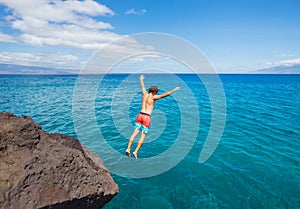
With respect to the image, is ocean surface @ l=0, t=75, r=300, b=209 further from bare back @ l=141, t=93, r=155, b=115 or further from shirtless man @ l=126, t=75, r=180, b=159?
bare back @ l=141, t=93, r=155, b=115

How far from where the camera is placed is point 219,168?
40.8 feet

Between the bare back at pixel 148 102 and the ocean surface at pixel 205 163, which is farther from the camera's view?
the ocean surface at pixel 205 163

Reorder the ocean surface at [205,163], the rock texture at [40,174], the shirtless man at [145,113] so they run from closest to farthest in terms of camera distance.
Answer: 1. the rock texture at [40,174]
2. the shirtless man at [145,113]
3. the ocean surface at [205,163]

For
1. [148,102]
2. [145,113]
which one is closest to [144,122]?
[145,113]

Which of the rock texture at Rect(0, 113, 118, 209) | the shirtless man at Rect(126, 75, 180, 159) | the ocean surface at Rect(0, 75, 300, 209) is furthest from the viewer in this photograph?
the ocean surface at Rect(0, 75, 300, 209)

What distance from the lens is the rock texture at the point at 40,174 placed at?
15.1 ft

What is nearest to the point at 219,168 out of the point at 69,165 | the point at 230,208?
the point at 230,208

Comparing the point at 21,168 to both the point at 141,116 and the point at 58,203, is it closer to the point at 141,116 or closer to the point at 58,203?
the point at 58,203

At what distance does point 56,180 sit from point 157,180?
696cm

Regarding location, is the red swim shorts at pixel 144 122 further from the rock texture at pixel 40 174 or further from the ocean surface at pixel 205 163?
the ocean surface at pixel 205 163

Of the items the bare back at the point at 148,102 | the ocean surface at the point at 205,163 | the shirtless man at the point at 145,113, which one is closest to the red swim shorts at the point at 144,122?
the shirtless man at the point at 145,113

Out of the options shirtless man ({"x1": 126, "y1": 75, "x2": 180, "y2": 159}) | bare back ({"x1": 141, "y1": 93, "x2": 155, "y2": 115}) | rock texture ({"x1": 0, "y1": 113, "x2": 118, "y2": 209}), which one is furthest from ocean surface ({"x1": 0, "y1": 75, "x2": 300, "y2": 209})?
bare back ({"x1": 141, "y1": 93, "x2": 155, "y2": 115})

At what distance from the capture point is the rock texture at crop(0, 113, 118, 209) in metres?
4.60

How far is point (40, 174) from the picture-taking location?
494cm
